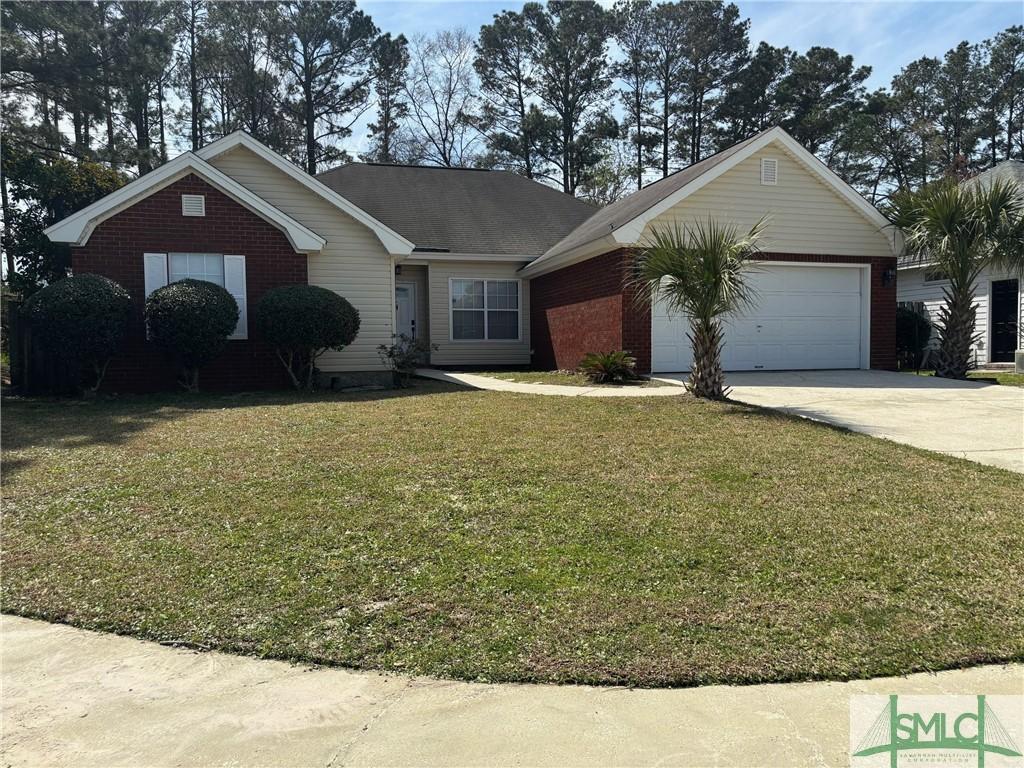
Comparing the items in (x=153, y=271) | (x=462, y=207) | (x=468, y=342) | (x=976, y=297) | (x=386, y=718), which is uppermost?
(x=462, y=207)

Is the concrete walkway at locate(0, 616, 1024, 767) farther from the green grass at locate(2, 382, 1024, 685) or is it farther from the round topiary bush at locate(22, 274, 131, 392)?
the round topiary bush at locate(22, 274, 131, 392)

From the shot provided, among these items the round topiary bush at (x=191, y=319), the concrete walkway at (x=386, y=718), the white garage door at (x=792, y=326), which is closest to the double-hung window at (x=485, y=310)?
the white garage door at (x=792, y=326)

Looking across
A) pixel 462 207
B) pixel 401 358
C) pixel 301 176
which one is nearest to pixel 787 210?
pixel 401 358

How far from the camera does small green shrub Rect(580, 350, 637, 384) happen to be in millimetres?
12781

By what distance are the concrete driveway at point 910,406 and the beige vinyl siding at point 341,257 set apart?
711cm

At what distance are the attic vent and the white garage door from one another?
30.2 ft

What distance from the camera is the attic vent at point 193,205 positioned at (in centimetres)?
1255

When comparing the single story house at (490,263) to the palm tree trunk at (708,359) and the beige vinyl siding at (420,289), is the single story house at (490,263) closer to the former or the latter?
the beige vinyl siding at (420,289)

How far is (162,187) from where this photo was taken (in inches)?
489

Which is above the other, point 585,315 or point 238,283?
point 238,283

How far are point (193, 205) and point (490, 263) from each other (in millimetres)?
7807

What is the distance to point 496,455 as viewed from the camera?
6.60 m

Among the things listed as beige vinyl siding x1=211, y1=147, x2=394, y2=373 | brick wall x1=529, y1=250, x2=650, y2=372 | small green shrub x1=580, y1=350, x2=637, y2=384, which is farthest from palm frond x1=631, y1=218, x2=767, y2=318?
beige vinyl siding x1=211, y1=147, x2=394, y2=373

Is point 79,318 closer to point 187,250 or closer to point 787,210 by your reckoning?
point 187,250
